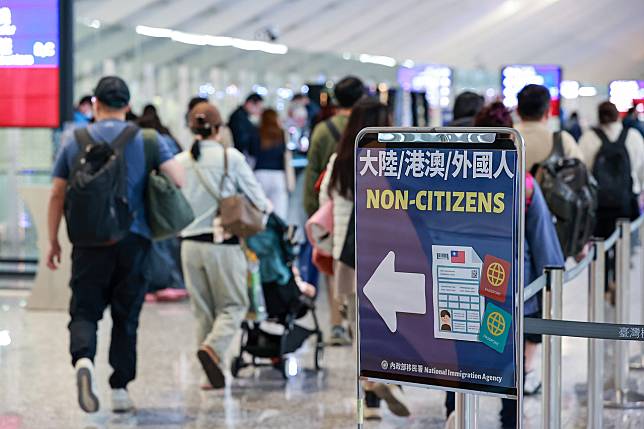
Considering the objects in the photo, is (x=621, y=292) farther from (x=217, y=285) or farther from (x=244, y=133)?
(x=244, y=133)

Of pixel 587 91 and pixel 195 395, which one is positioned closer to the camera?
pixel 195 395

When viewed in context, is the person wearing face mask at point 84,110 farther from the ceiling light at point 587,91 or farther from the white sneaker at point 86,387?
the ceiling light at point 587,91

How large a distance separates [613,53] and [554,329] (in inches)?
1305

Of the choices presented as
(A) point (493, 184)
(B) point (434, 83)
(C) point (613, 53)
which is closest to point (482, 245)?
(A) point (493, 184)

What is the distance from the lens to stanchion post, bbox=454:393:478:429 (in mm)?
3570

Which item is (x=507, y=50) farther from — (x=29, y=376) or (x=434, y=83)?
(x=29, y=376)

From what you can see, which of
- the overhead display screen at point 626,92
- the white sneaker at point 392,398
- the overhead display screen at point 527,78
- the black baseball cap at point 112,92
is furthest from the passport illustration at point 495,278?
the overhead display screen at point 626,92

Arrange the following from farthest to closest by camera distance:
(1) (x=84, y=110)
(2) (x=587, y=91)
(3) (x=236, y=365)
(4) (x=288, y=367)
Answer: (2) (x=587, y=91) < (1) (x=84, y=110) < (4) (x=288, y=367) < (3) (x=236, y=365)

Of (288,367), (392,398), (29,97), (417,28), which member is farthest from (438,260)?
(417,28)

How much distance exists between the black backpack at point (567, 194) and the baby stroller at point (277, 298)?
59.9 inches

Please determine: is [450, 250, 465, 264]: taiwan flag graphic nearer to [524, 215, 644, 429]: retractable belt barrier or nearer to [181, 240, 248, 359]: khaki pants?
[524, 215, 644, 429]: retractable belt barrier

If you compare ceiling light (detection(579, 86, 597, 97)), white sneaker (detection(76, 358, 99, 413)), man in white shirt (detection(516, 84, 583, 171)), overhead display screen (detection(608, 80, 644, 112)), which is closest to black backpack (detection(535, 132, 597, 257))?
man in white shirt (detection(516, 84, 583, 171))

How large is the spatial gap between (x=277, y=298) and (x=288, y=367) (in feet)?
1.78

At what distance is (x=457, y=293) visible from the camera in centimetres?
346
